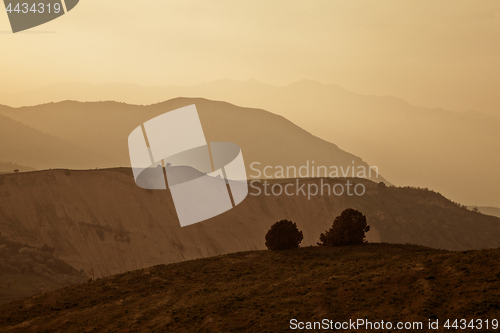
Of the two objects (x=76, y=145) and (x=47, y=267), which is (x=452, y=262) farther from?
(x=76, y=145)

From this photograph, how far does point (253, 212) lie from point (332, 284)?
6875cm

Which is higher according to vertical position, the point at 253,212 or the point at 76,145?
the point at 76,145

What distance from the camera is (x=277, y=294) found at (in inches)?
1023

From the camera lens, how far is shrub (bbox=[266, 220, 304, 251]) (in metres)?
38.2

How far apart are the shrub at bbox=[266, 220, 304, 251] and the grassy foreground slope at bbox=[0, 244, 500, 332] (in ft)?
8.80

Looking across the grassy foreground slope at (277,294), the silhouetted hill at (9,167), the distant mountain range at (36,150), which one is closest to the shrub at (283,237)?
the grassy foreground slope at (277,294)

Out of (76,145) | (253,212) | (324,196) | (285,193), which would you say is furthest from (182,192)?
(76,145)

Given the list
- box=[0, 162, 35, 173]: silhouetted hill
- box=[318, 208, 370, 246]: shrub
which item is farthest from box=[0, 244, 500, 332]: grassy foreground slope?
box=[0, 162, 35, 173]: silhouetted hill

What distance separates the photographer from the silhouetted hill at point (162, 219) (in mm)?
71875

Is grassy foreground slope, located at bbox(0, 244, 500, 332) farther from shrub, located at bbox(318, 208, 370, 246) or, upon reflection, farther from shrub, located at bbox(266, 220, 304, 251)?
shrub, located at bbox(266, 220, 304, 251)

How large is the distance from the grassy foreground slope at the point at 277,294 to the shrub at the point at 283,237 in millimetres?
2683

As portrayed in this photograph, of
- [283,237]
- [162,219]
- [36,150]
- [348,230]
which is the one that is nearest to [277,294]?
[283,237]

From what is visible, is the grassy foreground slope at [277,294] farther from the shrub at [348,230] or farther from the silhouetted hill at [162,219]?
the silhouetted hill at [162,219]

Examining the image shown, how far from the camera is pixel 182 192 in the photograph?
9094 cm
